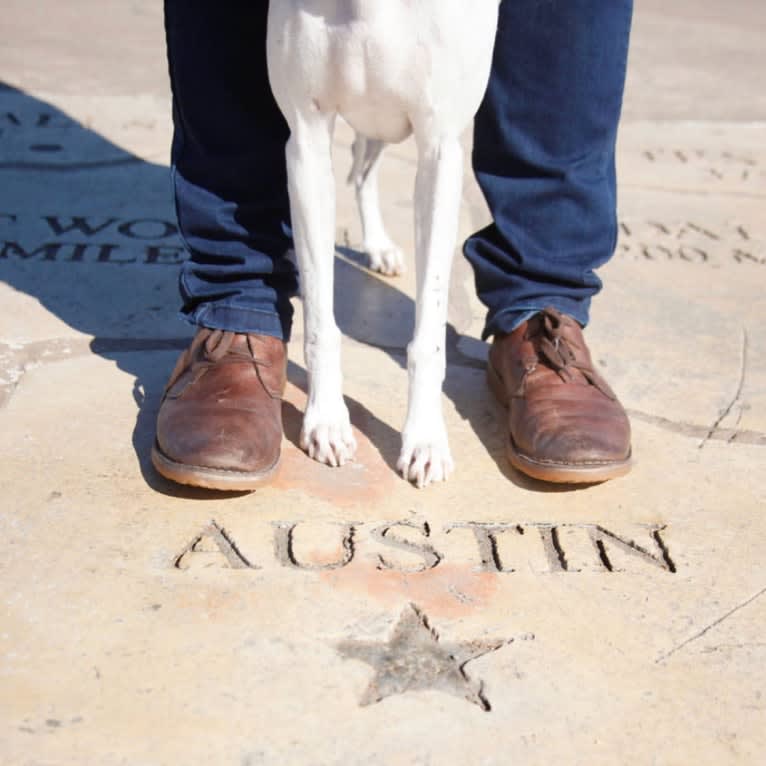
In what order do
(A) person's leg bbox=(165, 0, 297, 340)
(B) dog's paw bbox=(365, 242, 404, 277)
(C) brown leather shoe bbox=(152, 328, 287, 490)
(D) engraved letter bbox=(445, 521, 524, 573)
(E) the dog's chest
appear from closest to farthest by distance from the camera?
Answer: (E) the dog's chest
(D) engraved letter bbox=(445, 521, 524, 573)
(C) brown leather shoe bbox=(152, 328, 287, 490)
(A) person's leg bbox=(165, 0, 297, 340)
(B) dog's paw bbox=(365, 242, 404, 277)

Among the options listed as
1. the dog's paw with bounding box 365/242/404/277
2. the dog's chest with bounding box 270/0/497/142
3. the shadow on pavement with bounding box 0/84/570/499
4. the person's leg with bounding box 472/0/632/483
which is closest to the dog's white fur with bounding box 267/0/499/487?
the dog's chest with bounding box 270/0/497/142

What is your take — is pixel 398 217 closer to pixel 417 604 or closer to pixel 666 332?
pixel 666 332

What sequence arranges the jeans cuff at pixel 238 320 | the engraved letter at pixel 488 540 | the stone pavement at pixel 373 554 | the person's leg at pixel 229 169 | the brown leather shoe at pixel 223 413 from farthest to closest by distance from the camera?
the jeans cuff at pixel 238 320
the person's leg at pixel 229 169
the brown leather shoe at pixel 223 413
the engraved letter at pixel 488 540
the stone pavement at pixel 373 554

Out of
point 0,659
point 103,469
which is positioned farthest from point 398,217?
point 0,659

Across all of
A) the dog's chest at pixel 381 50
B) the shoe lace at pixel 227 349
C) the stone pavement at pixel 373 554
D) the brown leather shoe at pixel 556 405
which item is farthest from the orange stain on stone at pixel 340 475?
the dog's chest at pixel 381 50

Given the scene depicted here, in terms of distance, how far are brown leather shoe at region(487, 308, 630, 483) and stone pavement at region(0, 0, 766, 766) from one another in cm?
5

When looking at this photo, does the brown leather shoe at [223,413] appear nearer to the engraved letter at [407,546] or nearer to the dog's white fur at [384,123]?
the dog's white fur at [384,123]

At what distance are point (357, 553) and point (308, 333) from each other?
430mm

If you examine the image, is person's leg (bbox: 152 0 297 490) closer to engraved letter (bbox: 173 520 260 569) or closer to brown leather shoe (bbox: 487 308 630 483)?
engraved letter (bbox: 173 520 260 569)

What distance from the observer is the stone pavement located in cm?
130

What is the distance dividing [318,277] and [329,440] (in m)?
0.29

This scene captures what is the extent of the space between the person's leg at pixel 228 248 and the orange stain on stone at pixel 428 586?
26cm

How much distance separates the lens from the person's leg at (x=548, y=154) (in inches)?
74.5

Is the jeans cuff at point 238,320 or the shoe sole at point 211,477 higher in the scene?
the jeans cuff at point 238,320
